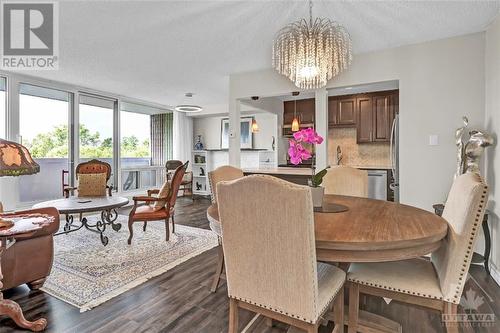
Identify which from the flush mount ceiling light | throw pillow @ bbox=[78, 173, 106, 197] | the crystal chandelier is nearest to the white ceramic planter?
the crystal chandelier

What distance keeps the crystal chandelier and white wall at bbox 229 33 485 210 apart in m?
1.12

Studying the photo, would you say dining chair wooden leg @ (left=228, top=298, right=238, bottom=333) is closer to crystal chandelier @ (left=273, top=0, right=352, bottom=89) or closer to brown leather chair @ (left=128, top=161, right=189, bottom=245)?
crystal chandelier @ (left=273, top=0, right=352, bottom=89)

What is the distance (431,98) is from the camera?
313cm

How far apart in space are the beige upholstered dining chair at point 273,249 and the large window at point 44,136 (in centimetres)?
484

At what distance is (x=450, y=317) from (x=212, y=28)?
2978mm

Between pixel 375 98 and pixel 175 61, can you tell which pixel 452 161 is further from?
pixel 175 61

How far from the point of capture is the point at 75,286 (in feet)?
7.56

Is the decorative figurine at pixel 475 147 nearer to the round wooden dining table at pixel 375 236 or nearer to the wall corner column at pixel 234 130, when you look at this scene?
the round wooden dining table at pixel 375 236

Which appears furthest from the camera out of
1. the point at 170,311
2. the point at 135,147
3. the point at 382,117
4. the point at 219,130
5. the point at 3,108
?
the point at 219,130

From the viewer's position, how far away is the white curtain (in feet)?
24.0

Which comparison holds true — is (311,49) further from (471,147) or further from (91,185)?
(91,185)

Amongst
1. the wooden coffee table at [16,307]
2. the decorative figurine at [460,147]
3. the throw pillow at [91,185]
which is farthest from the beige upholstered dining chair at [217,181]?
the throw pillow at [91,185]

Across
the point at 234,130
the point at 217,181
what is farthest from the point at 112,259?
the point at 234,130

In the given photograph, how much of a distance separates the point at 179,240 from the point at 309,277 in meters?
2.76
